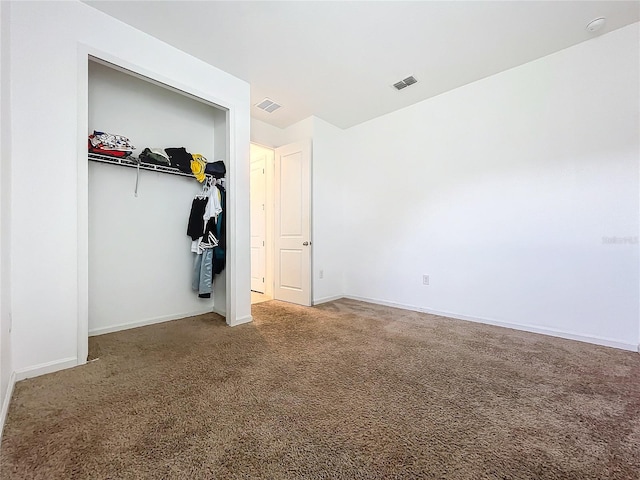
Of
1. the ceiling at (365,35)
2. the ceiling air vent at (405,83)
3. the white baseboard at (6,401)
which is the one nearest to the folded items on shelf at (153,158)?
the ceiling at (365,35)

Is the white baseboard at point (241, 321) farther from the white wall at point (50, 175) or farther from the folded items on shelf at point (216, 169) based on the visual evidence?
the folded items on shelf at point (216, 169)

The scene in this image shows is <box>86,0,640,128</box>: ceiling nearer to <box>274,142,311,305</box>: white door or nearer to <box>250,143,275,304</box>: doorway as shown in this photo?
<box>274,142,311,305</box>: white door

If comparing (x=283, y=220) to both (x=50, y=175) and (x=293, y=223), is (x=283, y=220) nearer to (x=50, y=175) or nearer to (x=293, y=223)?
(x=293, y=223)

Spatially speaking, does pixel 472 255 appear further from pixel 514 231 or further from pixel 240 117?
pixel 240 117

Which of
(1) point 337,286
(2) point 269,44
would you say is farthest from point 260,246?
(2) point 269,44

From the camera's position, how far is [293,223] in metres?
4.11

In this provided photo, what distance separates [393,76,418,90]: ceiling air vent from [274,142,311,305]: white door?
131 centimetres

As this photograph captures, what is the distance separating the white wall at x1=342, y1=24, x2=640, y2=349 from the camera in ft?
7.86

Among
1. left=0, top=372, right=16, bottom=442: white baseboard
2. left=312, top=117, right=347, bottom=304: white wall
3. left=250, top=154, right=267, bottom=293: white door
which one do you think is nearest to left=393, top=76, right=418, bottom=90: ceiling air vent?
left=312, top=117, right=347, bottom=304: white wall

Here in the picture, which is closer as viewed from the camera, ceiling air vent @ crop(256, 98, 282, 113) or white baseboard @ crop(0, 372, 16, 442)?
white baseboard @ crop(0, 372, 16, 442)

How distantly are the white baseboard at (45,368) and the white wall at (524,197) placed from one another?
328 centimetres

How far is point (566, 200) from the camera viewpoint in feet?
8.57

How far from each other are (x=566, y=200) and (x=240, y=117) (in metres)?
3.30

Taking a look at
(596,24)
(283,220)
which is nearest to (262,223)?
Answer: (283,220)
